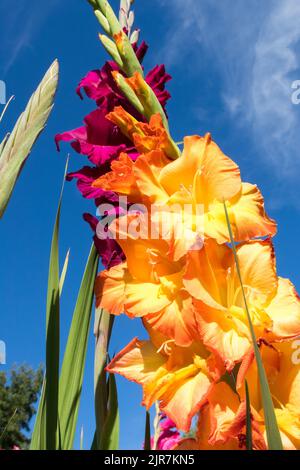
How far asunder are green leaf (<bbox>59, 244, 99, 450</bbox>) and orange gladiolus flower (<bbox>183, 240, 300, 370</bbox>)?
0.34 metres

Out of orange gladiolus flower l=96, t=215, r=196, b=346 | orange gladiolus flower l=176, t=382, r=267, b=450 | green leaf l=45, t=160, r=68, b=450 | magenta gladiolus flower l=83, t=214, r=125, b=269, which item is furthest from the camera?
magenta gladiolus flower l=83, t=214, r=125, b=269

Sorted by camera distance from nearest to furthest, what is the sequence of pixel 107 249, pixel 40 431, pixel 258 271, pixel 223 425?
pixel 223 425, pixel 258 271, pixel 40 431, pixel 107 249

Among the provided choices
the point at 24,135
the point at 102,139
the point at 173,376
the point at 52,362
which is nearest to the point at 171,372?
the point at 173,376

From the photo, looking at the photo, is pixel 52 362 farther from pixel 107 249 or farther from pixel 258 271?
pixel 258 271

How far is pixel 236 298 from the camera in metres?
0.88

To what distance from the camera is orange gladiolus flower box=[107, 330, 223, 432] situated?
79 cm

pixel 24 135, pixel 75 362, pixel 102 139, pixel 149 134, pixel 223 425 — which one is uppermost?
pixel 102 139

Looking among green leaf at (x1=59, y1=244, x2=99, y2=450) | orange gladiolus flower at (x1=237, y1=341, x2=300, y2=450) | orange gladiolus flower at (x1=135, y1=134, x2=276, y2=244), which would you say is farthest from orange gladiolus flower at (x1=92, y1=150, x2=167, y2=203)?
orange gladiolus flower at (x1=237, y1=341, x2=300, y2=450)

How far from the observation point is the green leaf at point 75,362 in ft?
3.59

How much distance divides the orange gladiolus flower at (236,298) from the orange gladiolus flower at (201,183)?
0.08m

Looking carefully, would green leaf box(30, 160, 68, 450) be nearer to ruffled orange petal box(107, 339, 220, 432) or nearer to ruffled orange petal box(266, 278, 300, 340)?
ruffled orange petal box(107, 339, 220, 432)

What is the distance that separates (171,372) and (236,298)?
6.2 inches

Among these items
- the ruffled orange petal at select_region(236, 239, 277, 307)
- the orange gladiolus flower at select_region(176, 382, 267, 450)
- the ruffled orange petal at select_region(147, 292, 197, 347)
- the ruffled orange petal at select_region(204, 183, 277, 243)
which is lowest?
the orange gladiolus flower at select_region(176, 382, 267, 450)

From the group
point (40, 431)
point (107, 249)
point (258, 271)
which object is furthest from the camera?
point (107, 249)
